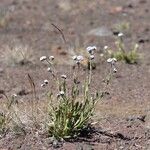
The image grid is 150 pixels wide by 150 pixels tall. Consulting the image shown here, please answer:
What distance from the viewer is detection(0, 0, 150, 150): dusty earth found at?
6.05m

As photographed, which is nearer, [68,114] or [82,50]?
[68,114]

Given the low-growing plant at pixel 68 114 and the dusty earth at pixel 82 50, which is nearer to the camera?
the low-growing plant at pixel 68 114

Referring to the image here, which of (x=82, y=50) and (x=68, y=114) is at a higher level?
(x=68, y=114)

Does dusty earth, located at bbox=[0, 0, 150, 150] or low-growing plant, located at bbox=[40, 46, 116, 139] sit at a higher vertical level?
low-growing plant, located at bbox=[40, 46, 116, 139]

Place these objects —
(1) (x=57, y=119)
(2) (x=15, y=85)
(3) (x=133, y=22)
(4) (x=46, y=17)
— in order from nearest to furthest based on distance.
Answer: (1) (x=57, y=119)
(2) (x=15, y=85)
(3) (x=133, y=22)
(4) (x=46, y=17)

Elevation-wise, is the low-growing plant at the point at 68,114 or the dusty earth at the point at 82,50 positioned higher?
the low-growing plant at the point at 68,114

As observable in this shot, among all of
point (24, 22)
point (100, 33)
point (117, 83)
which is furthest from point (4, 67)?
point (24, 22)

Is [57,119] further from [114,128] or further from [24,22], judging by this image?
[24,22]

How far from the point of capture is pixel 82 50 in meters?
10.4

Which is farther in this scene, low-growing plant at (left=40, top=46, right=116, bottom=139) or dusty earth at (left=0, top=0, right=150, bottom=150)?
dusty earth at (left=0, top=0, right=150, bottom=150)

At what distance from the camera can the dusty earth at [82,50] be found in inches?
238

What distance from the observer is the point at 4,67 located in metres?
9.85

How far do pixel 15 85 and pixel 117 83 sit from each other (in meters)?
1.34

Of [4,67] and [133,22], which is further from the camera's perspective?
[133,22]
